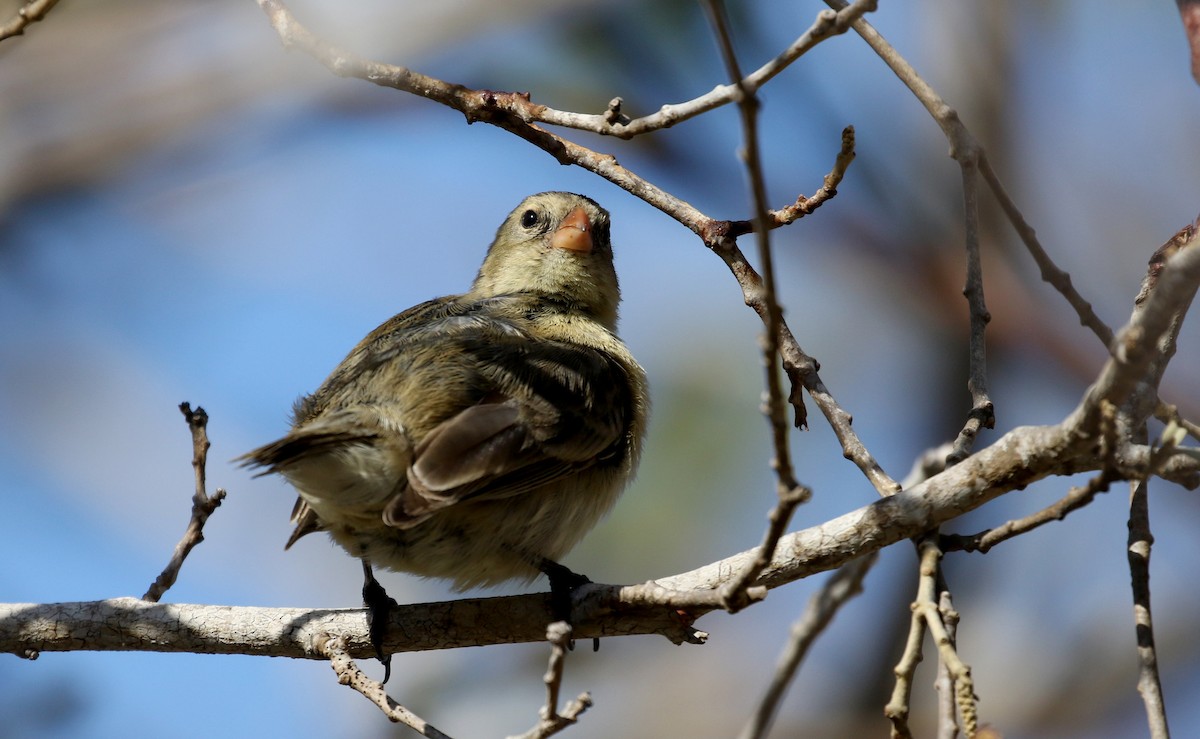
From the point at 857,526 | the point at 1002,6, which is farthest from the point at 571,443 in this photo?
the point at 1002,6

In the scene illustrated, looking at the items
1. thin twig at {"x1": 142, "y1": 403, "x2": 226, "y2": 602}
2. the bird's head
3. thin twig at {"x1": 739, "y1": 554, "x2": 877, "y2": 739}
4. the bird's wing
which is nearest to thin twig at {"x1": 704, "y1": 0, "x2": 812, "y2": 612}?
thin twig at {"x1": 739, "y1": 554, "x2": 877, "y2": 739}

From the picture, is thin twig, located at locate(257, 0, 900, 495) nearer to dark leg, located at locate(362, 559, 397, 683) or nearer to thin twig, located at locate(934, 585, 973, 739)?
thin twig, located at locate(934, 585, 973, 739)

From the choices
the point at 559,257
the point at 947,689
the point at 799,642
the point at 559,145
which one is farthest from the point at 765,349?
the point at 559,257

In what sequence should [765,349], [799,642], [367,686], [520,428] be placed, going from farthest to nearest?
[520,428] → [367,686] → [799,642] → [765,349]

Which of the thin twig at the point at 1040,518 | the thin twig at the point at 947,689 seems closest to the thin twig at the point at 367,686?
the thin twig at the point at 947,689

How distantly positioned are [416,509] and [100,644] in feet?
3.80

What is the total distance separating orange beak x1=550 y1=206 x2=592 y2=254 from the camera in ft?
17.8

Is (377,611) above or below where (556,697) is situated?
above

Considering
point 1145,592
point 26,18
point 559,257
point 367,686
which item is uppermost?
point 559,257

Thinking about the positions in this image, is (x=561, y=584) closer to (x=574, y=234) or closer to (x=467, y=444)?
(x=467, y=444)

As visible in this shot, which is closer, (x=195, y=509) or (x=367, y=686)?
(x=367, y=686)

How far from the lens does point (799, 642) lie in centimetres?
253

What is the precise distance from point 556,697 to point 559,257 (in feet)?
10.1

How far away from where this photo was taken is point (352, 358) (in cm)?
466
